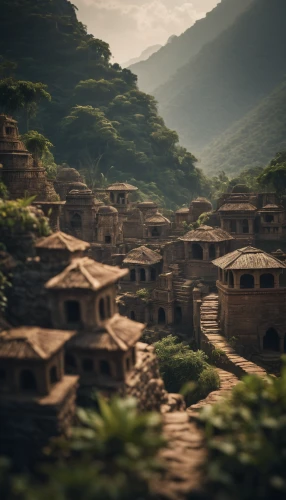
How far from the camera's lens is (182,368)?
27969mm

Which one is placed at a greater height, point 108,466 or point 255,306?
point 255,306

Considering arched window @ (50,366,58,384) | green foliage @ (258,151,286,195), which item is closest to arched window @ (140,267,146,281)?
green foliage @ (258,151,286,195)

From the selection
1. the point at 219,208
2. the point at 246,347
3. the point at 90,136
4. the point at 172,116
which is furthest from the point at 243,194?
the point at 172,116

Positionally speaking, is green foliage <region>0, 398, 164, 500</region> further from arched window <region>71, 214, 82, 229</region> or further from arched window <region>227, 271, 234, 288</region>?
arched window <region>71, 214, 82, 229</region>

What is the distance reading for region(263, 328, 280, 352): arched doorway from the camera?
1240 inches

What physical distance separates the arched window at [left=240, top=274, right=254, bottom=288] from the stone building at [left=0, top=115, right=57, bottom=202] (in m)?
13.9

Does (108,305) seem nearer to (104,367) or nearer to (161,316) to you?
(104,367)

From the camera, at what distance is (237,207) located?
4888 cm

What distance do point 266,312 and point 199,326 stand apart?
6027 mm

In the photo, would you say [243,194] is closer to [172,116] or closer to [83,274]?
[83,274]

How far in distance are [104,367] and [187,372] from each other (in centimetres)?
1184

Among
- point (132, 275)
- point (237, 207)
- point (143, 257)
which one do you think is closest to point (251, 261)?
point (143, 257)

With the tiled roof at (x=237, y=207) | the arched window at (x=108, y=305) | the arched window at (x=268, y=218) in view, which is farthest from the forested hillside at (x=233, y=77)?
the arched window at (x=108, y=305)

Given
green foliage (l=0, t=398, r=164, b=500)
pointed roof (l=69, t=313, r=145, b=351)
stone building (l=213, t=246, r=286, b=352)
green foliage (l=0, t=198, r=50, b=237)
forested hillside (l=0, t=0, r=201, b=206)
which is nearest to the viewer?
green foliage (l=0, t=398, r=164, b=500)
